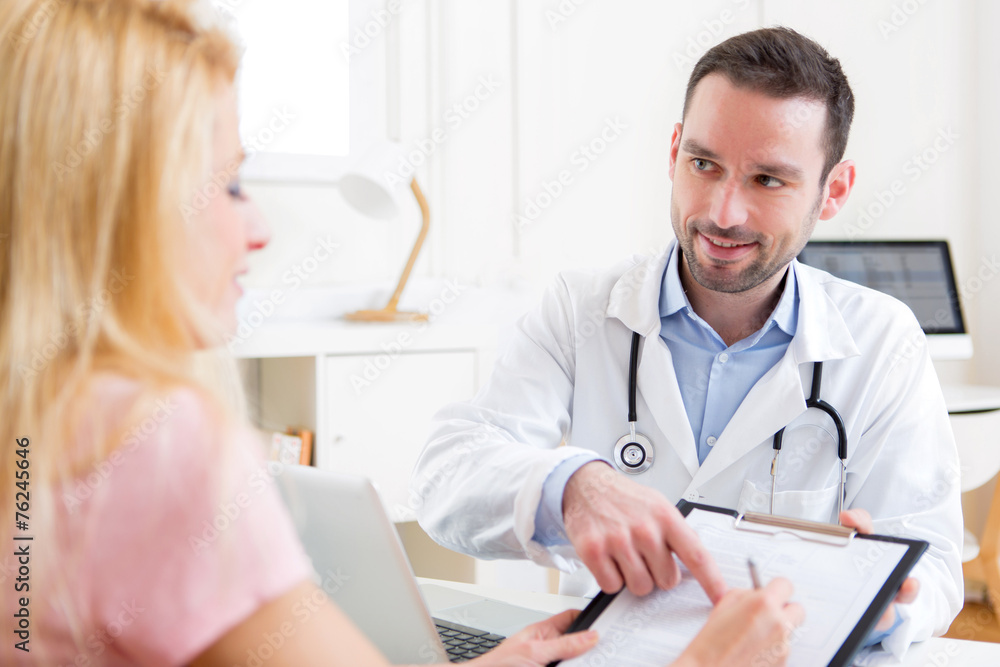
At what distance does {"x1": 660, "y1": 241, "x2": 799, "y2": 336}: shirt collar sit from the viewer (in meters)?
1.45

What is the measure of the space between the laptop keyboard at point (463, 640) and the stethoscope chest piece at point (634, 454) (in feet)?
1.44

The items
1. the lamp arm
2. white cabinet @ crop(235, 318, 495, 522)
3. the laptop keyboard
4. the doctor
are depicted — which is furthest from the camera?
the lamp arm

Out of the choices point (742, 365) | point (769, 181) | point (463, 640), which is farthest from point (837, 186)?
point (463, 640)

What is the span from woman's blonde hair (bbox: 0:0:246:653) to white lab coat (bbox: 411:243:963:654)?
0.59 metres

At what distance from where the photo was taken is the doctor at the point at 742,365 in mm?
1324

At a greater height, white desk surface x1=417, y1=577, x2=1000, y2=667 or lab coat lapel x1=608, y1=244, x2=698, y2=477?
lab coat lapel x1=608, y1=244, x2=698, y2=477

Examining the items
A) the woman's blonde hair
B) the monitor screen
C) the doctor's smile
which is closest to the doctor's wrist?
the doctor's smile

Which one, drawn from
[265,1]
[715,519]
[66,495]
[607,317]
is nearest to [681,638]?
[715,519]

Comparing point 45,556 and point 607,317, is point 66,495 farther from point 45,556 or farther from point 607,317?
point 607,317

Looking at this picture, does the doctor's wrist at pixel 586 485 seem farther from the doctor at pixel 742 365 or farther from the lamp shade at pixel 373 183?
the lamp shade at pixel 373 183

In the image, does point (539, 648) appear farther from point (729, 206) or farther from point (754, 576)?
point (729, 206)

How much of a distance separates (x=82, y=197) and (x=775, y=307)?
1159 millimetres

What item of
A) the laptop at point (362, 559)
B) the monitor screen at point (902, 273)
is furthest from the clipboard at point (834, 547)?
the monitor screen at point (902, 273)

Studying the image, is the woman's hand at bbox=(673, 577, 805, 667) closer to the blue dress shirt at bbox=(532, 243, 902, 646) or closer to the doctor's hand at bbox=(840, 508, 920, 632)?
the doctor's hand at bbox=(840, 508, 920, 632)
